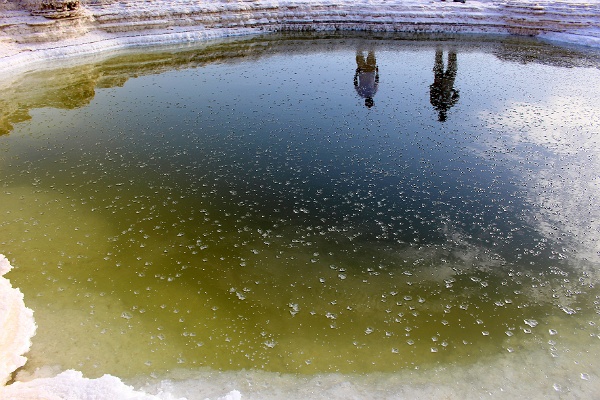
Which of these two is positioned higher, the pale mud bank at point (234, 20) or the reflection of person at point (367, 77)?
the pale mud bank at point (234, 20)

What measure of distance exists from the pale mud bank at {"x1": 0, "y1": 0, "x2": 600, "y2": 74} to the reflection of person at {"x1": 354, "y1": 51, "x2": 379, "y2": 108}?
591 cm

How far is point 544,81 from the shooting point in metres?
13.5

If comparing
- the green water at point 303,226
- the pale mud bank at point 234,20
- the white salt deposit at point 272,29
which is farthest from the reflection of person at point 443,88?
the white salt deposit at point 272,29

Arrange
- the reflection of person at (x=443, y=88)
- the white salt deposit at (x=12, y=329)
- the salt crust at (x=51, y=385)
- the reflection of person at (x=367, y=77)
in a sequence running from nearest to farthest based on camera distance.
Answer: the salt crust at (x=51, y=385)
the white salt deposit at (x=12, y=329)
the reflection of person at (x=443, y=88)
the reflection of person at (x=367, y=77)

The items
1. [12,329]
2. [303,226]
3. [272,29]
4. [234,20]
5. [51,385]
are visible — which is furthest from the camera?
[272,29]

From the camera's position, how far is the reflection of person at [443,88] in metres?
11.4

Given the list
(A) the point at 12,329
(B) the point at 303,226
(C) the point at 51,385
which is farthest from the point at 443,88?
(C) the point at 51,385

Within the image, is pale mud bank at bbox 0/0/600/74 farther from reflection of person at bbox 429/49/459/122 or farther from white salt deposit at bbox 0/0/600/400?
reflection of person at bbox 429/49/459/122

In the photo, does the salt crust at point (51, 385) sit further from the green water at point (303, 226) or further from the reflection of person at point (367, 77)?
the reflection of person at point (367, 77)

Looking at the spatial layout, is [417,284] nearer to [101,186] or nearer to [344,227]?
Answer: [344,227]

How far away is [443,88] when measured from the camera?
13.0 metres

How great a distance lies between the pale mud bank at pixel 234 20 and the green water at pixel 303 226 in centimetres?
572

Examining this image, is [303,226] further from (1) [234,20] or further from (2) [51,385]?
(1) [234,20]

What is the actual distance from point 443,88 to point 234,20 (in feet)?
42.3
